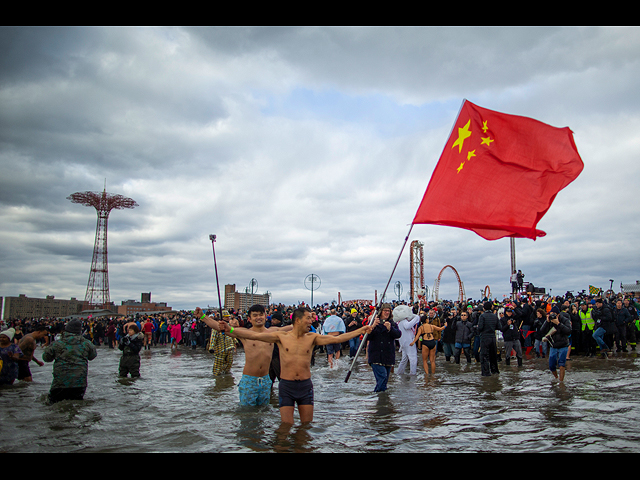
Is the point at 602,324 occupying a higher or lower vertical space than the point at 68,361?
higher

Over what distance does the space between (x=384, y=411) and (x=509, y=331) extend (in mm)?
8068

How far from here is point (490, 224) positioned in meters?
6.57

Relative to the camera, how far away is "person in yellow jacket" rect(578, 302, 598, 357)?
16000 millimetres

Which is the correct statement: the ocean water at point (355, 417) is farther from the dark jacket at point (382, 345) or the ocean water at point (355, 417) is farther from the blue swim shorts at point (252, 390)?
the dark jacket at point (382, 345)

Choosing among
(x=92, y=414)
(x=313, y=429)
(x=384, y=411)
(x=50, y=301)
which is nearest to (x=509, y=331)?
(x=384, y=411)

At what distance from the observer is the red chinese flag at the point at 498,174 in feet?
21.4

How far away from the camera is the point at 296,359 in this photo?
6008mm

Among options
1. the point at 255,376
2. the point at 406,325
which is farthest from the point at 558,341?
the point at 255,376

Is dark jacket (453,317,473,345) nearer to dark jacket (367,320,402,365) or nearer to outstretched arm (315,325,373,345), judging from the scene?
dark jacket (367,320,402,365)

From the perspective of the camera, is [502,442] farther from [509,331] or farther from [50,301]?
[50,301]

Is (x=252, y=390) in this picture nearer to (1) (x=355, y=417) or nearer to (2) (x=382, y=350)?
(1) (x=355, y=417)

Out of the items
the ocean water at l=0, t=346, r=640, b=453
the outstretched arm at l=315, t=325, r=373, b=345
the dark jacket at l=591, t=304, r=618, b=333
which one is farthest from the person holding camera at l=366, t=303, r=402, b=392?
the dark jacket at l=591, t=304, r=618, b=333

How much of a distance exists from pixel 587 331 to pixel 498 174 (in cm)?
1254

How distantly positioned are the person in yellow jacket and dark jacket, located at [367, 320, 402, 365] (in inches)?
410
